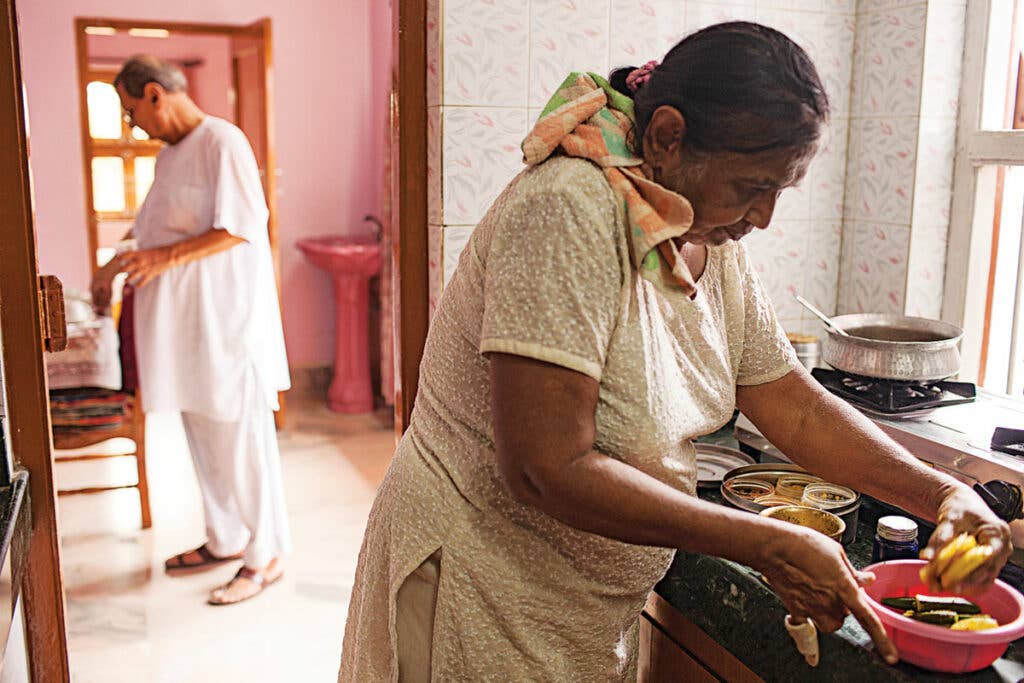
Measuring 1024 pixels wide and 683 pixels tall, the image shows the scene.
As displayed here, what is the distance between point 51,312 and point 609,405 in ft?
3.57

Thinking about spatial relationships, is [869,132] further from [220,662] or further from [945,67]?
[220,662]

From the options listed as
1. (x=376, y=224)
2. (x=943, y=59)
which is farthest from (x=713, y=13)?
(x=376, y=224)

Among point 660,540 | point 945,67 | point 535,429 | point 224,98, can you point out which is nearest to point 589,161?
point 535,429

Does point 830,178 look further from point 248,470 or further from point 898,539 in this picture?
point 248,470

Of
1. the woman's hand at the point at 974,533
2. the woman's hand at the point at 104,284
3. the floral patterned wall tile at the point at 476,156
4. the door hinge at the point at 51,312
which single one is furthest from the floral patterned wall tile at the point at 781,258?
the woman's hand at the point at 104,284

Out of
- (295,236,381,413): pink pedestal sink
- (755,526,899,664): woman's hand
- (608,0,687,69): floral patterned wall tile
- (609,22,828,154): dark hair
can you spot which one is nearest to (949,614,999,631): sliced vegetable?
Answer: (755,526,899,664): woman's hand

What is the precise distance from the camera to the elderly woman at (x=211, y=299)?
297cm

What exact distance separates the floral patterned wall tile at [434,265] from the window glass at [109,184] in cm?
632

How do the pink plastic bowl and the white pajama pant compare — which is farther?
the white pajama pant

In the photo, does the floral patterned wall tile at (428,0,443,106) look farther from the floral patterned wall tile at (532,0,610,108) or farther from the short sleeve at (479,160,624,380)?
the short sleeve at (479,160,624,380)

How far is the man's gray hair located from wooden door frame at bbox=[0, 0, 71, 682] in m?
1.52

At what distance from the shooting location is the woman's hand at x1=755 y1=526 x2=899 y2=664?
0.93 metres

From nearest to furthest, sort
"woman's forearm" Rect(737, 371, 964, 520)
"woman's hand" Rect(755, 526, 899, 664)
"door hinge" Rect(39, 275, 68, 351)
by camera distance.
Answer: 1. "woman's hand" Rect(755, 526, 899, 664)
2. "woman's forearm" Rect(737, 371, 964, 520)
3. "door hinge" Rect(39, 275, 68, 351)

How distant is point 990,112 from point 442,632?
1476mm
